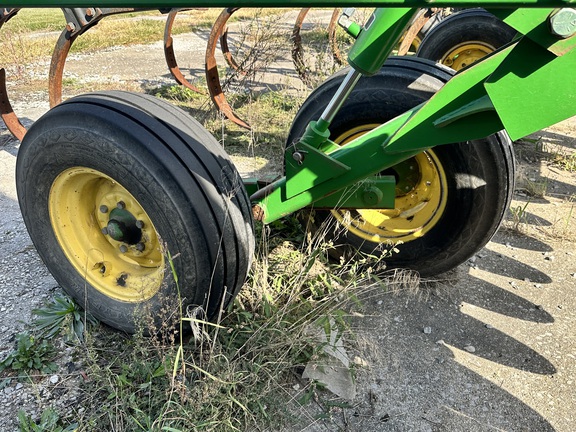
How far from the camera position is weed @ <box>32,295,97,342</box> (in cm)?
229

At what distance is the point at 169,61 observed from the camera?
5.60 meters

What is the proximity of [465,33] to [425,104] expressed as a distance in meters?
3.07

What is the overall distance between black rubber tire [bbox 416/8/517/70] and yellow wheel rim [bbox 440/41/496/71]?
0.10 feet

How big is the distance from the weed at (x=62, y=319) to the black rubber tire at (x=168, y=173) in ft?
0.91

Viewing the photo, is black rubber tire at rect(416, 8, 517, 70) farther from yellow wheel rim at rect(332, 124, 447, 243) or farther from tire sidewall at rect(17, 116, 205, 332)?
tire sidewall at rect(17, 116, 205, 332)

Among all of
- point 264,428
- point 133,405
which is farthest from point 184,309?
point 264,428

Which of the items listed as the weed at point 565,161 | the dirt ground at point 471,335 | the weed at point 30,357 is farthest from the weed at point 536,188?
the weed at point 30,357

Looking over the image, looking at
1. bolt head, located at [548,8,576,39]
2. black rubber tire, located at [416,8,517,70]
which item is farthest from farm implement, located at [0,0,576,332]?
black rubber tire, located at [416,8,517,70]

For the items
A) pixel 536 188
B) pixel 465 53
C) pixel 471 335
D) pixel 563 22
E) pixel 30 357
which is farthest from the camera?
pixel 465 53

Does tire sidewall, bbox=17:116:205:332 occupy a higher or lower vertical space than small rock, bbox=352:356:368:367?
higher

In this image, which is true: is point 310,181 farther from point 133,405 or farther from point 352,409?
point 133,405

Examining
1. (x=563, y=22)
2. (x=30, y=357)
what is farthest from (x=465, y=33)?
(x=30, y=357)

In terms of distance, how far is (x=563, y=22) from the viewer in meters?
1.53

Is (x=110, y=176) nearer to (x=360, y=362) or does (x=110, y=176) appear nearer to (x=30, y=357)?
(x=30, y=357)
